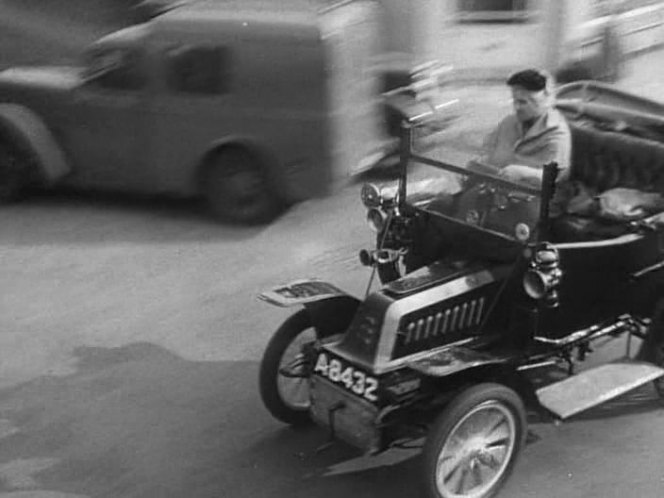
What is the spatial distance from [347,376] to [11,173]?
529 cm

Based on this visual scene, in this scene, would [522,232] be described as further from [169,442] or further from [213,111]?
[213,111]

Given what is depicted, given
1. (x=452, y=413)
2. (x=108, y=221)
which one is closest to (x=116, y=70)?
(x=108, y=221)

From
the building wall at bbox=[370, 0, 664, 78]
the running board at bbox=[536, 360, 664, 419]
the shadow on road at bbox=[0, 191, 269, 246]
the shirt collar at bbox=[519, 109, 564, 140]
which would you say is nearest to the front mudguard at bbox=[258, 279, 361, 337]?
the running board at bbox=[536, 360, 664, 419]

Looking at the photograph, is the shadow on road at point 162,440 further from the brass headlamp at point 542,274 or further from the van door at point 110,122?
the van door at point 110,122

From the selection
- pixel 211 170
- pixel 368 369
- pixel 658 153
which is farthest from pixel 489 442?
pixel 211 170

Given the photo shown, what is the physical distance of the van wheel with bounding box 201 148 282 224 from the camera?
902 centimetres

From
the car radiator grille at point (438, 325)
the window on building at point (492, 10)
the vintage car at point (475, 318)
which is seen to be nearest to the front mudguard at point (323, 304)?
the vintage car at point (475, 318)

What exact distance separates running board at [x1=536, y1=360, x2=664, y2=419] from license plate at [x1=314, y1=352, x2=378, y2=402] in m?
0.83

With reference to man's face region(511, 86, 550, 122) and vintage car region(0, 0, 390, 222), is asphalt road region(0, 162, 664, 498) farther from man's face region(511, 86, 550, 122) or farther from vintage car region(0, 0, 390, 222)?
man's face region(511, 86, 550, 122)

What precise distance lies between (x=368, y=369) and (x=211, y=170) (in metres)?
4.35

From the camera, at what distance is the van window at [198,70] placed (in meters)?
8.73

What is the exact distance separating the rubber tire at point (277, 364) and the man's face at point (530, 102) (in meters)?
1.61

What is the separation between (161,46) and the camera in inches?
348

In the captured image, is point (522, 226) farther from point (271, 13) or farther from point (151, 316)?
point (271, 13)
